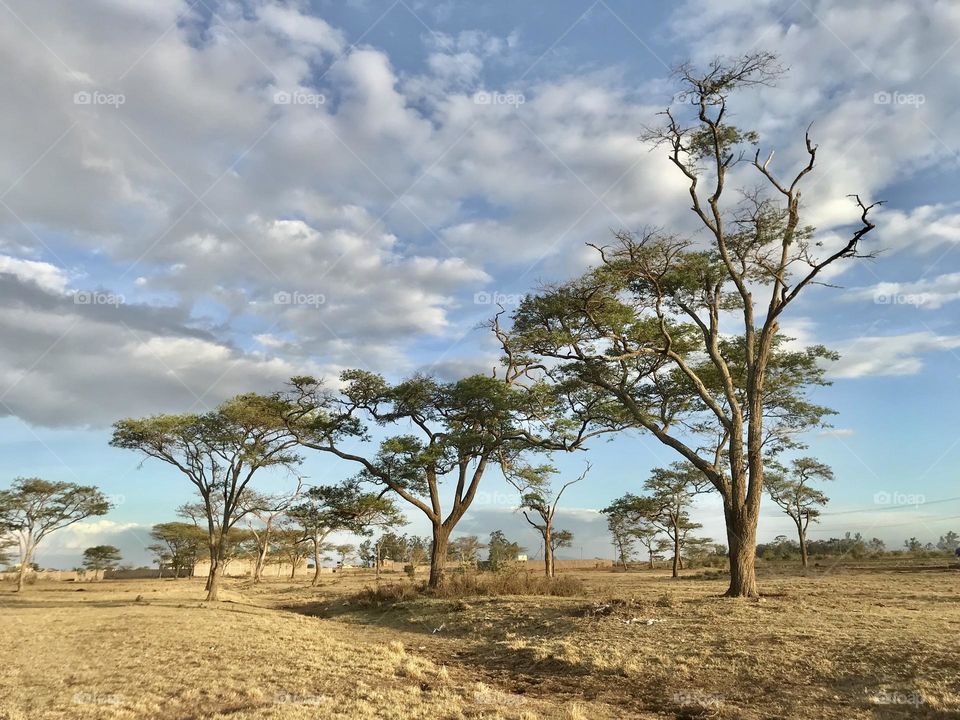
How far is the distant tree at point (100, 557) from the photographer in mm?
66312

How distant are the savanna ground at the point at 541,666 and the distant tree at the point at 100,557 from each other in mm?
61798

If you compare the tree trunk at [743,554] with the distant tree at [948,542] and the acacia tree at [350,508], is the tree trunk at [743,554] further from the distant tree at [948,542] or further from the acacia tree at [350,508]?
the distant tree at [948,542]

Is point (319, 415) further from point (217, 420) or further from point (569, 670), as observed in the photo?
point (569, 670)

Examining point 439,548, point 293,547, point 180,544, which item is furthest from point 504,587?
Result: point 180,544

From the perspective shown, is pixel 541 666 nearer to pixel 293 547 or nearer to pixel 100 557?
pixel 293 547

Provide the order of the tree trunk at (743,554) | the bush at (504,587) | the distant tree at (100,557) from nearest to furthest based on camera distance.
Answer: the tree trunk at (743,554)
the bush at (504,587)
the distant tree at (100,557)

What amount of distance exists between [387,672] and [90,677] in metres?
4.39

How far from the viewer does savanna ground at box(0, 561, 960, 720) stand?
275 inches

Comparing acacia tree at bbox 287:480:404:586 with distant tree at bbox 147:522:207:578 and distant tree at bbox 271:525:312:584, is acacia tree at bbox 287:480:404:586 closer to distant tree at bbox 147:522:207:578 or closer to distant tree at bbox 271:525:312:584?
distant tree at bbox 271:525:312:584

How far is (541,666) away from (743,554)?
6.64 m

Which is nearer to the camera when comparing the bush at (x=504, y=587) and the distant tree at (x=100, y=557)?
the bush at (x=504, y=587)

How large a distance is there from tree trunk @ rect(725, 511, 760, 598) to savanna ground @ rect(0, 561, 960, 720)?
31.1 inches

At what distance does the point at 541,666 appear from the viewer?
10055 millimetres

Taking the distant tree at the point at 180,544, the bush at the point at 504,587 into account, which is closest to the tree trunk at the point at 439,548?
the bush at the point at 504,587
